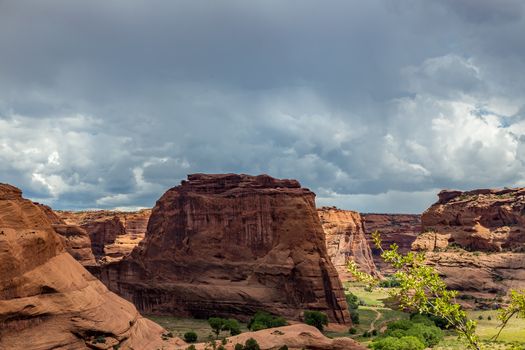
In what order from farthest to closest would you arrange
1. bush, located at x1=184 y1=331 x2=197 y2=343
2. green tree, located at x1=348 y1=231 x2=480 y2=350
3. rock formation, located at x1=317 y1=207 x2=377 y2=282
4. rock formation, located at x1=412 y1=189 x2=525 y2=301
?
rock formation, located at x1=317 y1=207 x2=377 y2=282 < rock formation, located at x1=412 y1=189 x2=525 y2=301 < bush, located at x1=184 y1=331 x2=197 y2=343 < green tree, located at x1=348 y1=231 x2=480 y2=350

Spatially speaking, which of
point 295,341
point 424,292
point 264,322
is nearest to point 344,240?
point 264,322

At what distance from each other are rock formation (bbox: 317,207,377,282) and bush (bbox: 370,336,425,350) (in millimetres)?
91448

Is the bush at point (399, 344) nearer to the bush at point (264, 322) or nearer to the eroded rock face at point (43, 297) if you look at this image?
the bush at point (264, 322)

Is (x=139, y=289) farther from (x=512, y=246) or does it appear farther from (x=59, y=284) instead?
(x=512, y=246)

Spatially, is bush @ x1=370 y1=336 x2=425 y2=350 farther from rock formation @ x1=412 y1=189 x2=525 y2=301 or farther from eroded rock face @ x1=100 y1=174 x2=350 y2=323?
rock formation @ x1=412 y1=189 x2=525 y2=301

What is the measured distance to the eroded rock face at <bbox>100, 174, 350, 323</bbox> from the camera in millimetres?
75250

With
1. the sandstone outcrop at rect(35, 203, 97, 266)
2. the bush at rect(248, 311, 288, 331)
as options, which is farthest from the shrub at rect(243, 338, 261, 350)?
the sandstone outcrop at rect(35, 203, 97, 266)

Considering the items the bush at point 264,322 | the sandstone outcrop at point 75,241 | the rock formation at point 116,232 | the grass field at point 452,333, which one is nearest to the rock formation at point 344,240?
the grass field at point 452,333

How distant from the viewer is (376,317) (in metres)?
88.6

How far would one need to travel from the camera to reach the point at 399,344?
5288 cm

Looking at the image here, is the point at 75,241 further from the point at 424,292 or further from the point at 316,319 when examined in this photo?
the point at 424,292

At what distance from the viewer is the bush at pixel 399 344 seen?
172ft

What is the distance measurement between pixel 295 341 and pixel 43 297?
25.4 m

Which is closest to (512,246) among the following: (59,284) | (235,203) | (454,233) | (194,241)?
(454,233)
